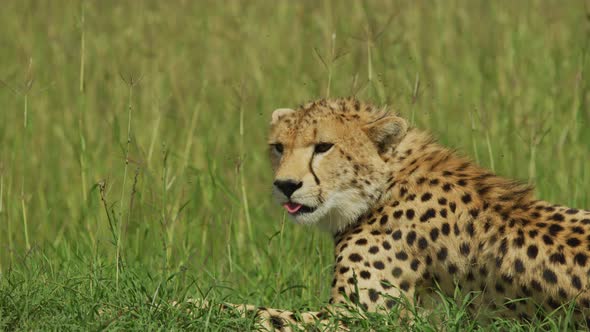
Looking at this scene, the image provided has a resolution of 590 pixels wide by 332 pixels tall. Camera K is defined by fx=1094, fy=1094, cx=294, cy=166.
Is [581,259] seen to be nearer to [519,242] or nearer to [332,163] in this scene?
[519,242]

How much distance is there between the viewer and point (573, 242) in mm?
4086

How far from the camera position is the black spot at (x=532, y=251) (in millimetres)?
4109

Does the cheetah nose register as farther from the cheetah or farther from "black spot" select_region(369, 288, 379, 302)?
"black spot" select_region(369, 288, 379, 302)

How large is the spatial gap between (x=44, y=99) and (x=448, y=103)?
2.79 m

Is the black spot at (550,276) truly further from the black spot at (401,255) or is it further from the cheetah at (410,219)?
the black spot at (401,255)

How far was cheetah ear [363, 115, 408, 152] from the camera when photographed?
477cm

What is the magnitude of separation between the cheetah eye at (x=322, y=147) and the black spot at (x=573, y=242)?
1143 mm

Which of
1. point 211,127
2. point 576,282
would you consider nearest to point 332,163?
point 576,282

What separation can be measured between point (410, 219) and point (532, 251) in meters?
0.61

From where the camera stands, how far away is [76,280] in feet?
15.1

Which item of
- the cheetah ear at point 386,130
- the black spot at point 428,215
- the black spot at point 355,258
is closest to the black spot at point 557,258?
the black spot at point 428,215

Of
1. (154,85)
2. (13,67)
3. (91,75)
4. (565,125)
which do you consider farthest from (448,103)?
(13,67)

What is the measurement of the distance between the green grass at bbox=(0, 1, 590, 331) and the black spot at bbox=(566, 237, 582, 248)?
32 cm

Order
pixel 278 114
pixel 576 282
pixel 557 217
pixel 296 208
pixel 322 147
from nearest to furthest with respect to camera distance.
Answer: pixel 576 282, pixel 557 217, pixel 296 208, pixel 322 147, pixel 278 114
